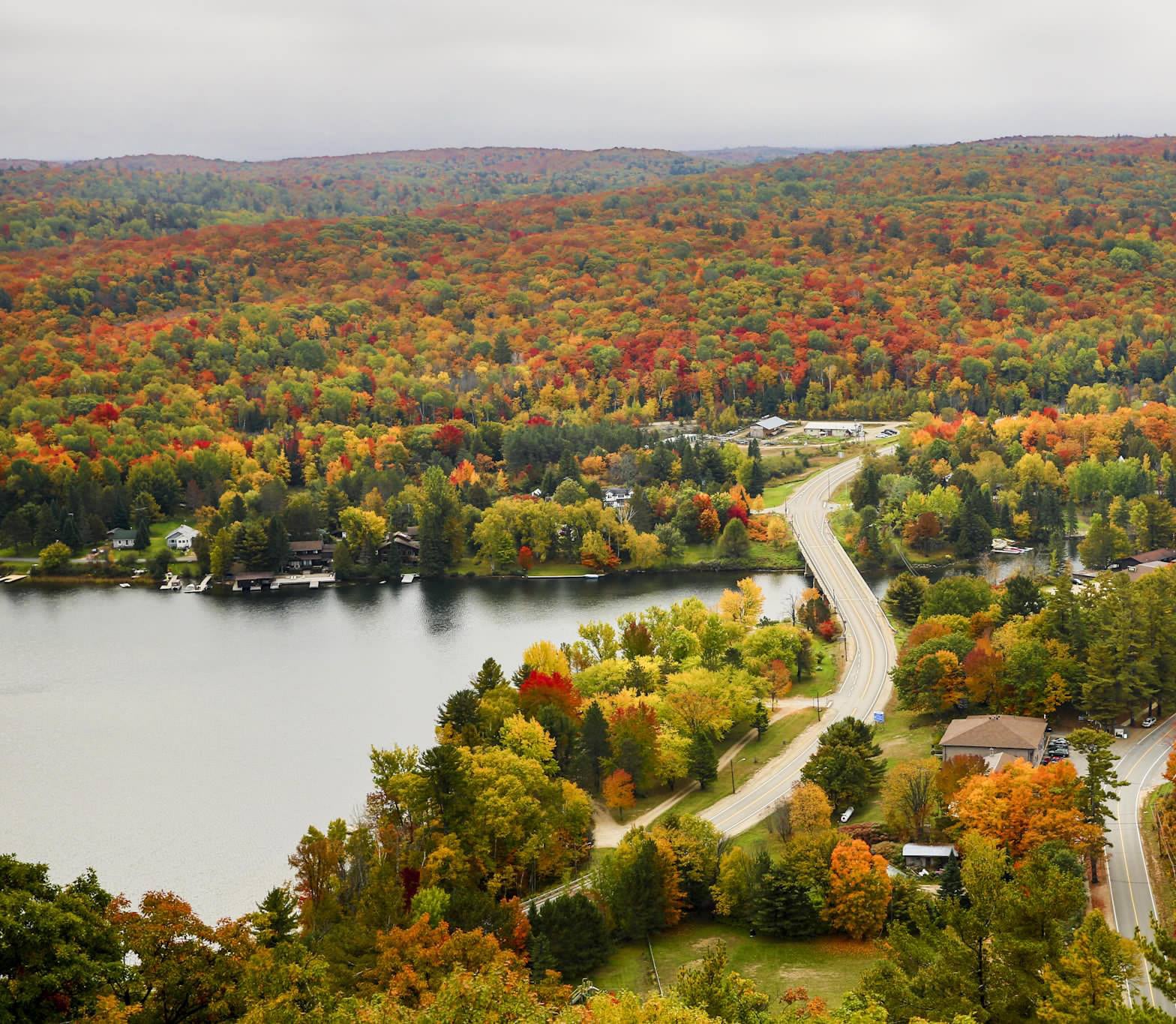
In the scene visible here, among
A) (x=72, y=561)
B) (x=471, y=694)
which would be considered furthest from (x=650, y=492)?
(x=471, y=694)

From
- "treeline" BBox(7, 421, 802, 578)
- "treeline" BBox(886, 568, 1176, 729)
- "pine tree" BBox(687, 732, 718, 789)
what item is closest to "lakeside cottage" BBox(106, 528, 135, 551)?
"treeline" BBox(7, 421, 802, 578)

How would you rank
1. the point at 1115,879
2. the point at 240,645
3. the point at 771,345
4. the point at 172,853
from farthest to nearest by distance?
the point at 771,345 < the point at 240,645 < the point at 172,853 < the point at 1115,879

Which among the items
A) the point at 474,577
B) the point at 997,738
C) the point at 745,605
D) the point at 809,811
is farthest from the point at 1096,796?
the point at 474,577

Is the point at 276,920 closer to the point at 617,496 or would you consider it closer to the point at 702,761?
the point at 702,761

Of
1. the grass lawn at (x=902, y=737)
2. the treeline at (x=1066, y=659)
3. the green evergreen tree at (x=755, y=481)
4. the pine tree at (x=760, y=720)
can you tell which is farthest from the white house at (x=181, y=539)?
the grass lawn at (x=902, y=737)

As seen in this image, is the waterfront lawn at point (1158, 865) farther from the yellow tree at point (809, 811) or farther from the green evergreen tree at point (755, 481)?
the green evergreen tree at point (755, 481)

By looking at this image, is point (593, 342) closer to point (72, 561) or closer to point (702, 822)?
point (72, 561)
